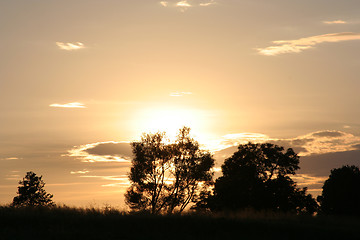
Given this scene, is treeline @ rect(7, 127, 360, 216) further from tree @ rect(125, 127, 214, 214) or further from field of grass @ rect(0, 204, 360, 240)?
field of grass @ rect(0, 204, 360, 240)

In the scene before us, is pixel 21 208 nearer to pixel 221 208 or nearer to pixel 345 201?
pixel 221 208

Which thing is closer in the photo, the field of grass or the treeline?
the field of grass

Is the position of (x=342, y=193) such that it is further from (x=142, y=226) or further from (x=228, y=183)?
(x=142, y=226)

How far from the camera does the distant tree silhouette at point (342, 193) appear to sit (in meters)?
81.9

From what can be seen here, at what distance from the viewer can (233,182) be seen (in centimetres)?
7725

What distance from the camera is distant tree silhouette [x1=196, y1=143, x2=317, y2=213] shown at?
76.1m

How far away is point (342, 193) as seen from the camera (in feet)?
274

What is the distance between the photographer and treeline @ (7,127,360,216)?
74375mm

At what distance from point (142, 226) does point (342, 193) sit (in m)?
57.5

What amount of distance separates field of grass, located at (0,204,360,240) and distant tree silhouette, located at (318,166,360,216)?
41.2 meters

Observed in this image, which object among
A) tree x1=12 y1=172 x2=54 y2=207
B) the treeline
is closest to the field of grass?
→ the treeline

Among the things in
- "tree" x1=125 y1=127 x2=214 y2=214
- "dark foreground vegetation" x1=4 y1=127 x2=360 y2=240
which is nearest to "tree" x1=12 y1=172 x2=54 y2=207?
"dark foreground vegetation" x1=4 y1=127 x2=360 y2=240

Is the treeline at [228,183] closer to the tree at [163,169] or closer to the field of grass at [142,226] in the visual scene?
the tree at [163,169]

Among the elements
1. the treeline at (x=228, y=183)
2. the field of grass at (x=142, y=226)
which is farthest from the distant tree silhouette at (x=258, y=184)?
the field of grass at (x=142, y=226)
